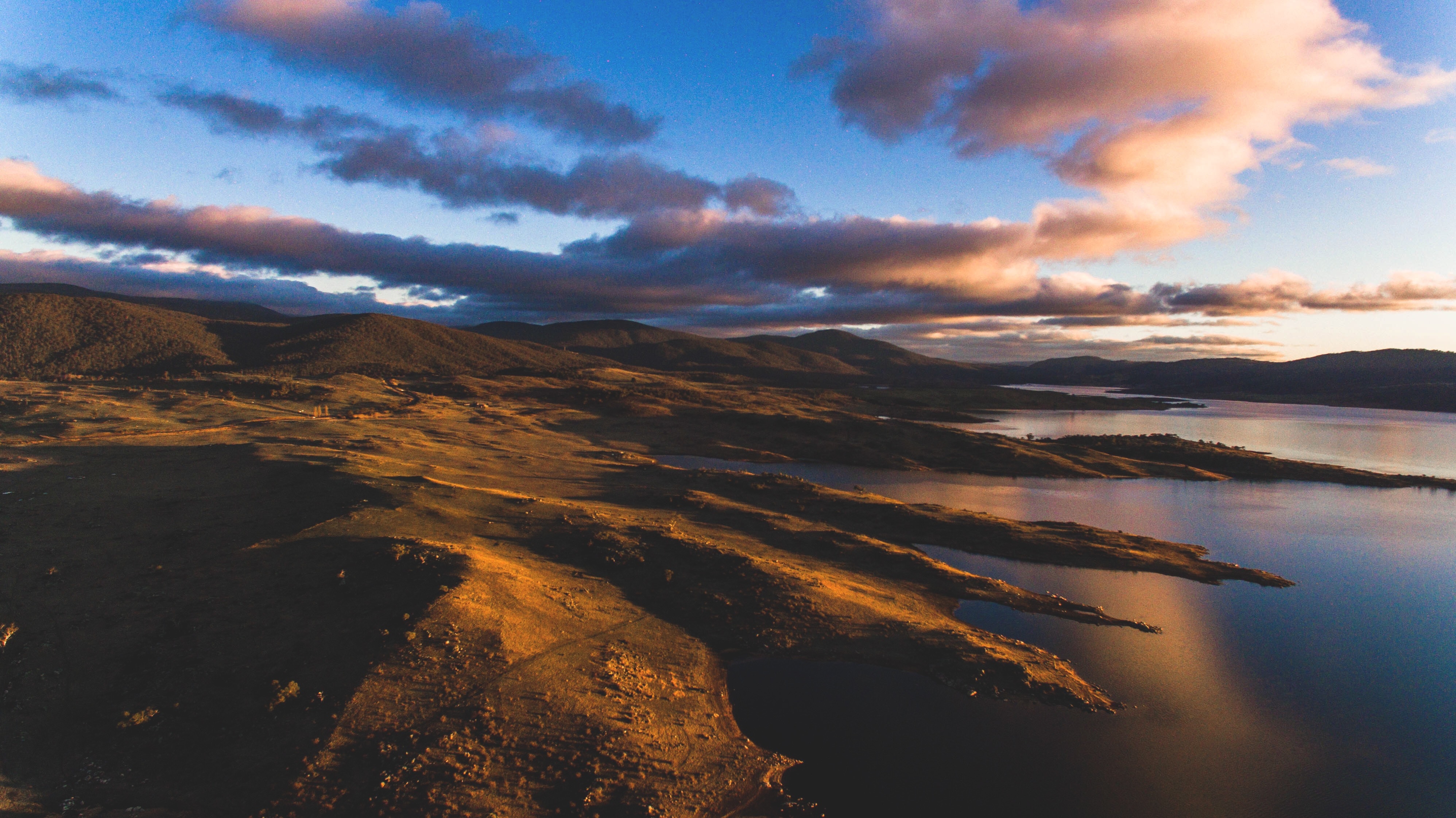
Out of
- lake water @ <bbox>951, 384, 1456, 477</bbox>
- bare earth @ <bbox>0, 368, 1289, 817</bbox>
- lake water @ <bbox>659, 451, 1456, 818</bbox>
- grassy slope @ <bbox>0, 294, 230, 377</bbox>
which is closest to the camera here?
bare earth @ <bbox>0, 368, 1289, 817</bbox>

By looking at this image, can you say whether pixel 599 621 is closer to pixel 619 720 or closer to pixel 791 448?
pixel 619 720

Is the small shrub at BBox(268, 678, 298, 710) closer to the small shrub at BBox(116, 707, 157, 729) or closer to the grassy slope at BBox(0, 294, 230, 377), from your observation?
the small shrub at BBox(116, 707, 157, 729)

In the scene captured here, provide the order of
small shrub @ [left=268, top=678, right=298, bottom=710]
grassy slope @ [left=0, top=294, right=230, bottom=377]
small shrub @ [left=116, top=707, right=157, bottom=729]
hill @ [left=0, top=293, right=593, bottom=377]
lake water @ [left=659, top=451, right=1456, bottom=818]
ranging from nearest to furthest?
small shrub @ [left=116, top=707, right=157, bottom=729] → small shrub @ [left=268, top=678, right=298, bottom=710] → lake water @ [left=659, top=451, right=1456, bottom=818] → grassy slope @ [left=0, top=294, right=230, bottom=377] → hill @ [left=0, top=293, right=593, bottom=377]

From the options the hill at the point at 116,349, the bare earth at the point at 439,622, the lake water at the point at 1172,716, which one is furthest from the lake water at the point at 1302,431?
the hill at the point at 116,349

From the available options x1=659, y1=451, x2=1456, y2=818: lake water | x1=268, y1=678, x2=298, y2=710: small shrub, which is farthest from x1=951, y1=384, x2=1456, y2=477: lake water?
x1=268, y1=678, x2=298, y2=710: small shrub

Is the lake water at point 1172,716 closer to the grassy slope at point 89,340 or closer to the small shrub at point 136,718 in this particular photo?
the small shrub at point 136,718

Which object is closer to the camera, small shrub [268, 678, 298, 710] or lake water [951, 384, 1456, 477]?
small shrub [268, 678, 298, 710]
